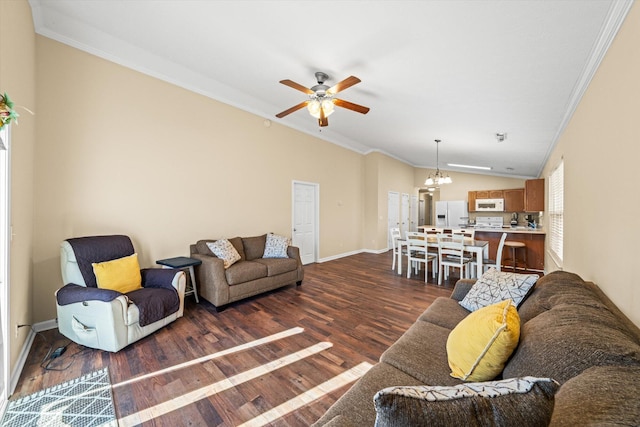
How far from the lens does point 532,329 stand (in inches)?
47.6

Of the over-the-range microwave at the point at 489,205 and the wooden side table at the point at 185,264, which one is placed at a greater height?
the over-the-range microwave at the point at 489,205

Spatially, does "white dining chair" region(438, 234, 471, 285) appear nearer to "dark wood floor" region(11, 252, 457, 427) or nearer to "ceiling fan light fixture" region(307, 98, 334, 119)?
"dark wood floor" region(11, 252, 457, 427)

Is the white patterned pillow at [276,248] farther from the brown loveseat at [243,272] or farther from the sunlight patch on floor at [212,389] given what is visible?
the sunlight patch on floor at [212,389]

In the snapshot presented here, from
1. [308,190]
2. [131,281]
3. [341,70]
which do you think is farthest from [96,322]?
[308,190]

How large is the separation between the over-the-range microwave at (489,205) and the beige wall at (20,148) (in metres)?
9.96

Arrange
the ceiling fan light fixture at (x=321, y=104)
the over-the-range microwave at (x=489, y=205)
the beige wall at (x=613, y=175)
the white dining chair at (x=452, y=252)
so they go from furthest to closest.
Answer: the over-the-range microwave at (x=489, y=205)
the white dining chair at (x=452, y=252)
the ceiling fan light fixture at (x=321, y=104)
the beige wall at (x=613, y=175)

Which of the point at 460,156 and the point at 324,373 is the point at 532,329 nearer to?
the point at 324,373

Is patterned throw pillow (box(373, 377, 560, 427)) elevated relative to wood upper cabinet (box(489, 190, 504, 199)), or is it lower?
lower

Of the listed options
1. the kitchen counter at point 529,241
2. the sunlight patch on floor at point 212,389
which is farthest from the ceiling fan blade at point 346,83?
the kitchen counter at point 529,241

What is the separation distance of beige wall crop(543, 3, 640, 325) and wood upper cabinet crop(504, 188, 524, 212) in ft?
20.2

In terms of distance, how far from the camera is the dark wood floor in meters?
1.72

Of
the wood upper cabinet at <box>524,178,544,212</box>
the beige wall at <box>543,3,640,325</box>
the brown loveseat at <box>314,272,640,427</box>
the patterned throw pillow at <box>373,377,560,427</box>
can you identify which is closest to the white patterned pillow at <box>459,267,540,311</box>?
the brown loveseat at <box>314,272,640,427</box>

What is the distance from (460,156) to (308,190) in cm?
419

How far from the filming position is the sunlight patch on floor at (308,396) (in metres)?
1.61
